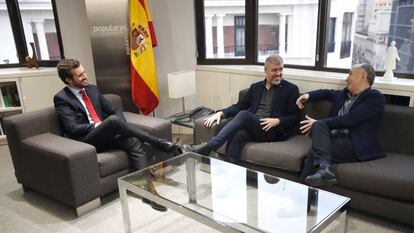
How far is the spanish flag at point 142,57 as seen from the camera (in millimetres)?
3533

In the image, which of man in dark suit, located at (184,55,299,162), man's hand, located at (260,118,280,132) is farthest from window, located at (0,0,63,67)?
man's hand, located at (260,118,280,132)

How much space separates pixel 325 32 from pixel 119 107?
2.18m

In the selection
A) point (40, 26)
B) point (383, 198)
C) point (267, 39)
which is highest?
point (40, 26)

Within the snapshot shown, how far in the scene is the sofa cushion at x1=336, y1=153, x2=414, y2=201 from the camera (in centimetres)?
202

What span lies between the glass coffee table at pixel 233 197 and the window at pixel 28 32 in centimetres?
254

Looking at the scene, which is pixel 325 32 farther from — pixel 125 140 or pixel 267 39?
pixel 125 140

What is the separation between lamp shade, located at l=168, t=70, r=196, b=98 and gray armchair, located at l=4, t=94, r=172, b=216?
108 cm

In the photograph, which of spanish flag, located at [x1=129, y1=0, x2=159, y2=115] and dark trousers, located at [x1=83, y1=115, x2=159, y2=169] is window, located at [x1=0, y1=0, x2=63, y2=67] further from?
dark trousers, located at [x1=83, y1=115, x2=159, y2=169]

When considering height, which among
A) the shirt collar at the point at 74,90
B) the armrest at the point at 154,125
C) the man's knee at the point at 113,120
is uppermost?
the shirt collar at the point at 74,90

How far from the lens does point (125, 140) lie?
2.74m

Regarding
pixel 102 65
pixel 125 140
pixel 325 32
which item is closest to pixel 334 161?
pixel 325 32

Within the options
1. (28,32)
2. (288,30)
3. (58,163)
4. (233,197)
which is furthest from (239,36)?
(28,32)

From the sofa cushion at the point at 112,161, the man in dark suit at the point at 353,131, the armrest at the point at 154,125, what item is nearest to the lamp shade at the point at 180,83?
the armrest at the point at 154,125

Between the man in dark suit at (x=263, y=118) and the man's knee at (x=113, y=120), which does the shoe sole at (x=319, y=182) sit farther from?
the man's knee at (x=113, y=120)
